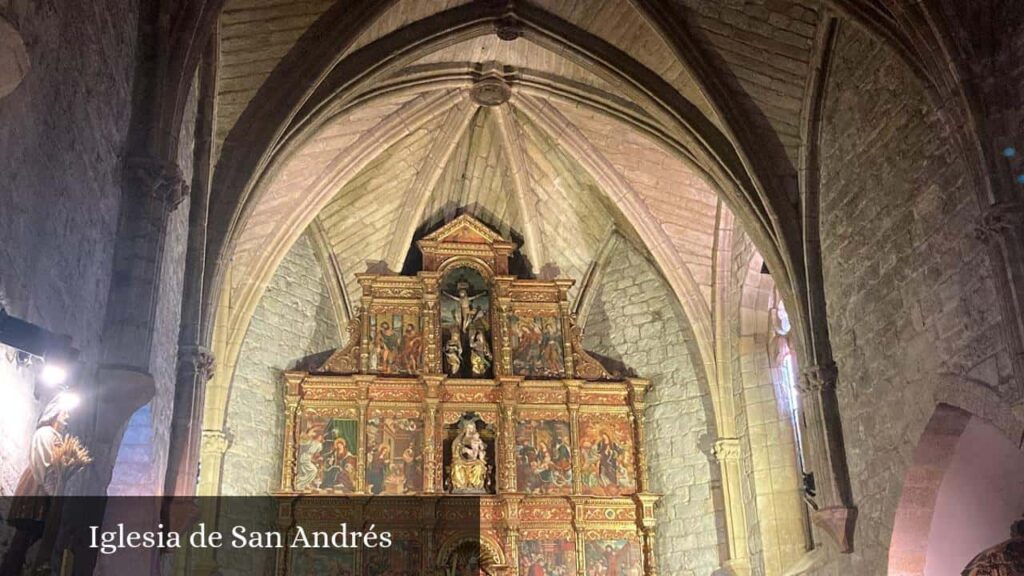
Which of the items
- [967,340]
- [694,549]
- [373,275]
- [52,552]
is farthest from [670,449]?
[52,552]

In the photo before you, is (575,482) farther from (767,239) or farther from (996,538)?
(996,538)

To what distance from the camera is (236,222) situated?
1179cm

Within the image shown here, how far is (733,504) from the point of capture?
49.8 feet

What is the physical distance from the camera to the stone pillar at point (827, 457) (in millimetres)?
11172

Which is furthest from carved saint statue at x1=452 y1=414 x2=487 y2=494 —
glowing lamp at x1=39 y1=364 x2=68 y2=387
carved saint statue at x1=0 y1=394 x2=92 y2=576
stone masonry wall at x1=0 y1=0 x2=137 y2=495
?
glowing lamp at x1=39 y1=364 x2=68 y2=387

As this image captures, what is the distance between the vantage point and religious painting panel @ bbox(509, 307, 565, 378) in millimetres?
16328

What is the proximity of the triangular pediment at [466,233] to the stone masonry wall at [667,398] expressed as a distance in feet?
7.01

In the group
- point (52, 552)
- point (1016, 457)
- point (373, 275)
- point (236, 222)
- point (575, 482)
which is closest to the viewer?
point (52, 552)

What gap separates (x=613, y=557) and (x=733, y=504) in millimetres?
1840

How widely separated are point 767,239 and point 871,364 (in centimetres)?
253

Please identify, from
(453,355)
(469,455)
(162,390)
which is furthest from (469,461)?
(162,390)

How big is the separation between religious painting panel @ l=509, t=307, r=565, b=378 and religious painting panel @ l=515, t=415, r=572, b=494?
0.79 m

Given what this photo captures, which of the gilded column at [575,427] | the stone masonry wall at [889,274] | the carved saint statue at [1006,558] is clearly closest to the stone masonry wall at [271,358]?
the gilded column at [575,427]

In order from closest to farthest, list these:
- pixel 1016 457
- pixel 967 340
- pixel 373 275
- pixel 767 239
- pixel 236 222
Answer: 1. pixel 967 340
2. pixel 1016 457
3. pixel 236 222
4. pixel 767 239
5. pixel 373 275
